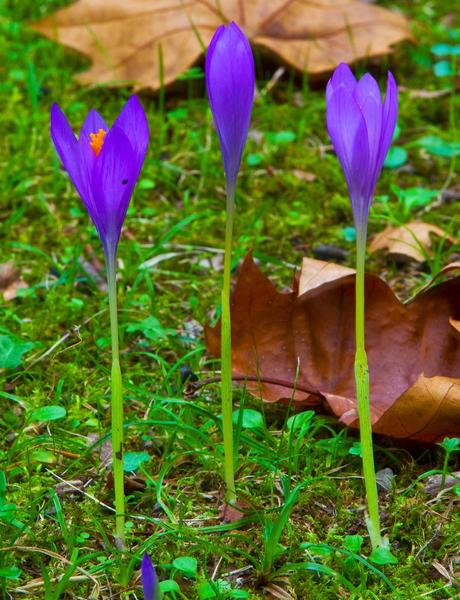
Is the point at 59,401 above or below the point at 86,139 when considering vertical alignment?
below

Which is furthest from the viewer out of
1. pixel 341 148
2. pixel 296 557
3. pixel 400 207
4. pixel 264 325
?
pixel 400 207

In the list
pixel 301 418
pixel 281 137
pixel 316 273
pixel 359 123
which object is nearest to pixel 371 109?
pixel 359 123

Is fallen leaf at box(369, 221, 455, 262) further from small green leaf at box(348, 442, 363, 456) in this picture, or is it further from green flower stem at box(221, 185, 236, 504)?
green flower stem at box(221, 185, 236, 504)

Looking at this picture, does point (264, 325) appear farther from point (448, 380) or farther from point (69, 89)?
point (69, 89)

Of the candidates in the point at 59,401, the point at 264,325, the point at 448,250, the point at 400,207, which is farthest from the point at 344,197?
the point at 59,401

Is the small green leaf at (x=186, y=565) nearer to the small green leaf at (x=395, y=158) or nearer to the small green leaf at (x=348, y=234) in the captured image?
the small green leaf at (x=348, y=234)

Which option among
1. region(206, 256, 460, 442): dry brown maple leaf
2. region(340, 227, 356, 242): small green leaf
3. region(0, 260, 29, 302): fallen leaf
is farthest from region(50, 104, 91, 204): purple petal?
region(340, 227, 356, 242): small green leaf
